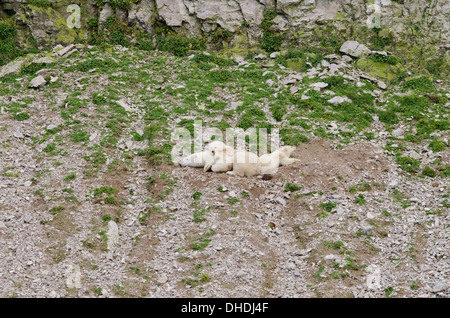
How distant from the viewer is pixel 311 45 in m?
28.5

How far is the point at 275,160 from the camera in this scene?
17.9 metres

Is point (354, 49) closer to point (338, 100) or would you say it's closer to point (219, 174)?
point (338, 100)

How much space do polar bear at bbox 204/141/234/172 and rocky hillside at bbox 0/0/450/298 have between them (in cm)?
50

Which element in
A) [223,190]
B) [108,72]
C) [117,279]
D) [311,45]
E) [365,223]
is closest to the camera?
[117,279]

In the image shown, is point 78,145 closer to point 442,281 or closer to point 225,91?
point 225,91

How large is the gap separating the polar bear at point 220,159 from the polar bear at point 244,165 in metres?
0.23

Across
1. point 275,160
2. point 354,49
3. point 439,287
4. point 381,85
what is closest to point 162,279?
point 275,160

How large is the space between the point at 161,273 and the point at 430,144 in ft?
42.7

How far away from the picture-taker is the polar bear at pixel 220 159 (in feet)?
57.7

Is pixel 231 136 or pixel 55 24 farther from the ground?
pixel 55 24

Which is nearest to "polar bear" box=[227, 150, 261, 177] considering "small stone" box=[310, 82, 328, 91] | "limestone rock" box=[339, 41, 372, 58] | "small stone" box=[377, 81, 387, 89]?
"small stone" box=[310, 82, 328, 91]

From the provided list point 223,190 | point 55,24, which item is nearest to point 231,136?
point 223,190

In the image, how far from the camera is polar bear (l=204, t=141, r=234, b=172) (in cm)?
1759

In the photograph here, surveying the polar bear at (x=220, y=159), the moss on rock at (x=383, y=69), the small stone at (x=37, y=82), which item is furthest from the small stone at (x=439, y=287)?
the small stone at (x=37, y=82)
